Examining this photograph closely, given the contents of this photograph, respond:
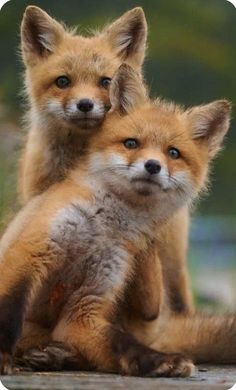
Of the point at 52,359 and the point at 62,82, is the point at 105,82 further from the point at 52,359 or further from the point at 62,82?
the point at 52,359

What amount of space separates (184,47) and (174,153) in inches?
18.8

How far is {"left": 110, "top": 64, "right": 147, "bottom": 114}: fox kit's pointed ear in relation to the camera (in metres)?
3.38

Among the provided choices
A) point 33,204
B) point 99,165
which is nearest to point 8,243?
point 33,204

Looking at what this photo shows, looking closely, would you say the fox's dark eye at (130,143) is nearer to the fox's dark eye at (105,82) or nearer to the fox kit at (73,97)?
the fox kit at (73,97)

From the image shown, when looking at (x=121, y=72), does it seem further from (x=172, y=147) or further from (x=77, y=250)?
(x=77, y=250)

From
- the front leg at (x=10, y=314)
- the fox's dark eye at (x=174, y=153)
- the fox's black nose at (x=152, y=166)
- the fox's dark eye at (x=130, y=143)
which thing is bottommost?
the front leg at (x=10, y=314)

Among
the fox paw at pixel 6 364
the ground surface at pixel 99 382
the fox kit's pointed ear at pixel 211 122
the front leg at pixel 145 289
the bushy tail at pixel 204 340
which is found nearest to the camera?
the ground surface at pixel 99 382

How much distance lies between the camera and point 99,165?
343 cm

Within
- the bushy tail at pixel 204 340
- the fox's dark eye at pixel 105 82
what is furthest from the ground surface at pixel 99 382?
the fox's dark eye at pixel 105 82

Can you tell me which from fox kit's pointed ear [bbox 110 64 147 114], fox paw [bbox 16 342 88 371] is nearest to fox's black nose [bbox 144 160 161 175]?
fox kit's pointed ear [bbox 110 64 147 114]

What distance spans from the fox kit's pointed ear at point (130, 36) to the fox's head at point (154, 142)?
22 centimetres

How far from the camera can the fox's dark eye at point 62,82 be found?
12.0 ft

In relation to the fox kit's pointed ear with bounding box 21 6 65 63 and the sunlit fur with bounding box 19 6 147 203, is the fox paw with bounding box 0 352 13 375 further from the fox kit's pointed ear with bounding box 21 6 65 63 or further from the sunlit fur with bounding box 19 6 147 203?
the fox kit's pointed ear with bounding box 21 6 65 63

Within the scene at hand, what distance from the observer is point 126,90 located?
3398 millimetres
